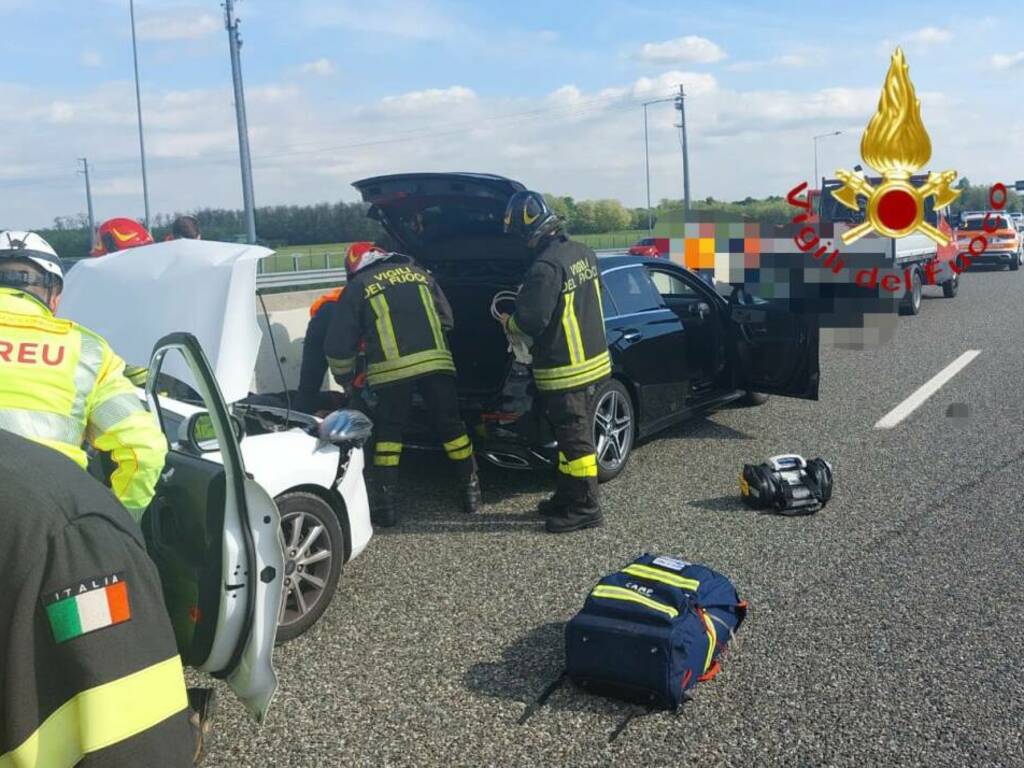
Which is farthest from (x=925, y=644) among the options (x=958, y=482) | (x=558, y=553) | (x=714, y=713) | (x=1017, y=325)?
(x=1017, y=325)

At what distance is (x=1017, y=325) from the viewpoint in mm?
14664

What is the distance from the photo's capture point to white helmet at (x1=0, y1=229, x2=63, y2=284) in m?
2.92

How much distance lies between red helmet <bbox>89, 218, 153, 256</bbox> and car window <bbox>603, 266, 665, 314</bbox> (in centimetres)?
332

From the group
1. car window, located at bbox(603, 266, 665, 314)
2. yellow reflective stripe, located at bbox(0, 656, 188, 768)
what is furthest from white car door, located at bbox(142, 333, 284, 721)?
car window, located at bbox(603, 266, 665, 314)

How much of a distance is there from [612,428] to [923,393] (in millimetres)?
4400

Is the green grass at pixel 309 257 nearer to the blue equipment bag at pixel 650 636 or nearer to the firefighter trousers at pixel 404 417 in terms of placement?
the firefighter trousers at pixel 404 417

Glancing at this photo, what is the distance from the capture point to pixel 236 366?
167 inches

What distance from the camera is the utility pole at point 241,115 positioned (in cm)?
2328

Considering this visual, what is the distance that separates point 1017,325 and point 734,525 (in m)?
11.2

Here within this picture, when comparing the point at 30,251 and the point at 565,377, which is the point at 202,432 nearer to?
the point at 30,251

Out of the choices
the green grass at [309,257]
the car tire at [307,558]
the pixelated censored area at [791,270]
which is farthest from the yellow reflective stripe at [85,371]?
the green grass at [309,257]

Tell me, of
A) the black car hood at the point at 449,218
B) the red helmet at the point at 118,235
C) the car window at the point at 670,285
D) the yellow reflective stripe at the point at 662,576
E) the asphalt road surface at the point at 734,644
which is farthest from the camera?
the car window at the point at 670,285

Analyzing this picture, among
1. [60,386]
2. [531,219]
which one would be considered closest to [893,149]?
[531,219]

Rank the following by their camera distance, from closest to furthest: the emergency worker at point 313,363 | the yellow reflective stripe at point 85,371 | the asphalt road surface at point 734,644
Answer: the yellow reflective stripe at point 85,371
the asphalt road surface at point 734,644
the emergency worker at point 313,363
